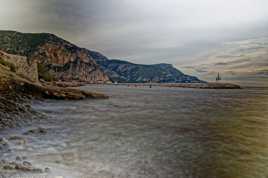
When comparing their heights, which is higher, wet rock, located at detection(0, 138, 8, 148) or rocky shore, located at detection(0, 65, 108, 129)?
rocky shore, located at detection(0, 65, 108, 129)

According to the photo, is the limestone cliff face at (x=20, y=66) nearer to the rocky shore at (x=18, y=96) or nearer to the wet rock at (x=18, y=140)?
the rocky shore at (x=18, y=96)

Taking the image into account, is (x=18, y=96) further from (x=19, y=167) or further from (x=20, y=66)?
(x=19, y=167)

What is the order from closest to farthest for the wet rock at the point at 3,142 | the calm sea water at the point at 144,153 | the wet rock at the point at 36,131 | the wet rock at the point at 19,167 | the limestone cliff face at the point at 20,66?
the wet rock at the point at 19,167 < the calm sea water at the point at 144,153 < the wet rock at the point at 3,142 < the wet rock at the point at 36,131 < the limestone cliff face at the point at 20,66

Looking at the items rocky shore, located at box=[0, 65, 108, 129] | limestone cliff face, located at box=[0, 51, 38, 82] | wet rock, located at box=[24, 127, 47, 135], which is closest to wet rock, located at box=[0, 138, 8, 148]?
wet rock, located at box=[24, 127, 47, 135]

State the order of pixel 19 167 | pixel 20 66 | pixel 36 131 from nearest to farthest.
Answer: pixel 19 167
pixel 36 131
pixel 20 66

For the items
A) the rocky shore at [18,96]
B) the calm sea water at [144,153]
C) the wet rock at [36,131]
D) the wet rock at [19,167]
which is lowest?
the calm sea water at [144,153]

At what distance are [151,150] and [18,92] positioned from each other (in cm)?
1702

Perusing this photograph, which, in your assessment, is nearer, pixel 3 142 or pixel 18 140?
pixel 3 142

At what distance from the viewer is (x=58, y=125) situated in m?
15.3

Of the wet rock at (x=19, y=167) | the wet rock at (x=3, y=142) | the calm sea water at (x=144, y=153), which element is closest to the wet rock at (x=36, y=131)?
the calm sea water at (x=144, y=153)

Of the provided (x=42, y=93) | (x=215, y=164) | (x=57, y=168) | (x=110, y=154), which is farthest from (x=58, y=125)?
(x=42, y=93)

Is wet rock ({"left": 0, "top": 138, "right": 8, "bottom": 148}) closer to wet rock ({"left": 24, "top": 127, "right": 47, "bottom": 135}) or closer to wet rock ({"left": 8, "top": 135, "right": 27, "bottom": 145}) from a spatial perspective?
wet rock ({"left": 8, "top": 135, "right": 27, "bottom": 145})

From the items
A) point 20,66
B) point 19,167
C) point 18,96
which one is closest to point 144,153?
point 19,167

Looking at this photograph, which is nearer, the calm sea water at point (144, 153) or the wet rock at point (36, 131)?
the calm sea water at point (144, 153)
